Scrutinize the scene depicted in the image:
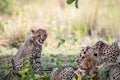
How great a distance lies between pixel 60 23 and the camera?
1534cm

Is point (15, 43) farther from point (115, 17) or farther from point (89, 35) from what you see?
point (115, 17)

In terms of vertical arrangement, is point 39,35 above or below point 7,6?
below

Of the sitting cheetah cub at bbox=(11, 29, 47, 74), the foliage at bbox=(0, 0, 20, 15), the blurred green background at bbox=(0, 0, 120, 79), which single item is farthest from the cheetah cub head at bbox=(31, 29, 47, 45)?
the foliage at bbox=(0, 0, 20, 15)

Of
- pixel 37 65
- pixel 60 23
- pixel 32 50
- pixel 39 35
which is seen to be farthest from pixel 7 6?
pixel 37 65

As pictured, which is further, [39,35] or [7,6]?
[7,6]

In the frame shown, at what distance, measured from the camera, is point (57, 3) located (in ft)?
61.3

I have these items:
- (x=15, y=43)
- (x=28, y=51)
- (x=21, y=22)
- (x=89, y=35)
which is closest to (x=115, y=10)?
(x=89, y=35)

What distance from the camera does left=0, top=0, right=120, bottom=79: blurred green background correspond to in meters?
12.8

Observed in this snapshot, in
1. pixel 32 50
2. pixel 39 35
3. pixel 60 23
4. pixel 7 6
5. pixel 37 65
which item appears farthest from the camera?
pixel 7 6

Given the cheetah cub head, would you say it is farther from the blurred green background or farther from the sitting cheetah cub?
the blurred green background

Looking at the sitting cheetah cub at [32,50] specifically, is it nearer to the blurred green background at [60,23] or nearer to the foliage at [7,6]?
the blurred green background at [60,23]

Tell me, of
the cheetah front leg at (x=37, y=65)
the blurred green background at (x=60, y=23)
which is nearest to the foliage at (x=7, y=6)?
the blurred green background at (x=60, y=23)

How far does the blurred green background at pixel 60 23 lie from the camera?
42.2ft

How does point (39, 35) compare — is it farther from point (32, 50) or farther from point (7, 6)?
point (7, 6)
